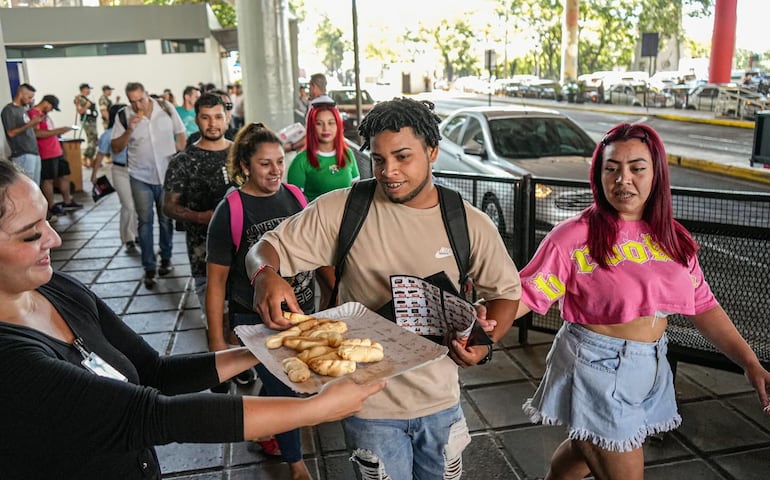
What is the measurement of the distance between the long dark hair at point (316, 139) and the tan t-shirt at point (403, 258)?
8.90 feet

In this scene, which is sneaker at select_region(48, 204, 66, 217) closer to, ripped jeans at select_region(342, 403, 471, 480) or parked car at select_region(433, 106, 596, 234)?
parked car at select_region(433, 106, 596, 234)

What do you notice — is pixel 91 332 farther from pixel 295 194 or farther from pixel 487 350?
pixel 295 194

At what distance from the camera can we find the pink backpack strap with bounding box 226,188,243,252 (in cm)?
355

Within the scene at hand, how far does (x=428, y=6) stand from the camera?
231 ft

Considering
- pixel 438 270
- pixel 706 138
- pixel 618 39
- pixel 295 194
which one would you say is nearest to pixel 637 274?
pixel 438 270

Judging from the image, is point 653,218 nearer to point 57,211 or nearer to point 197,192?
point 197,192

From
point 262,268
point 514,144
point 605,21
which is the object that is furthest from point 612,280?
point 605,21

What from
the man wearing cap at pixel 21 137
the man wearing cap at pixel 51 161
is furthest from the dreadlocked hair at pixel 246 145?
the man wearing cap at pixel 51 161

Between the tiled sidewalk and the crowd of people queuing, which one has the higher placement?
the crowd of people queuing

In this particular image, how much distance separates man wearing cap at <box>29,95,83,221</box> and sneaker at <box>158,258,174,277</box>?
3696 millimetres

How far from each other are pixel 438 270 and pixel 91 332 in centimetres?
118

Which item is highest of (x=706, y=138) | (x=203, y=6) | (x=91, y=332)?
(x=203, y=6)

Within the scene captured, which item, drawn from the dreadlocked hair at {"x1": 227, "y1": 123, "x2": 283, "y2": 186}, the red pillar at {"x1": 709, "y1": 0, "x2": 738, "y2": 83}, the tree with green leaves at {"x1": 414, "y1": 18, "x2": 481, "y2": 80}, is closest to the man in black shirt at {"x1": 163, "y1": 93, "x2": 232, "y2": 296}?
the dreadlocked hair at {"x1": 227, "y1": 123, "x2": 283, "y2": 186}

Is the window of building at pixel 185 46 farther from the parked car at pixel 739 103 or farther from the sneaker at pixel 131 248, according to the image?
the parked car at pixel 739 103
